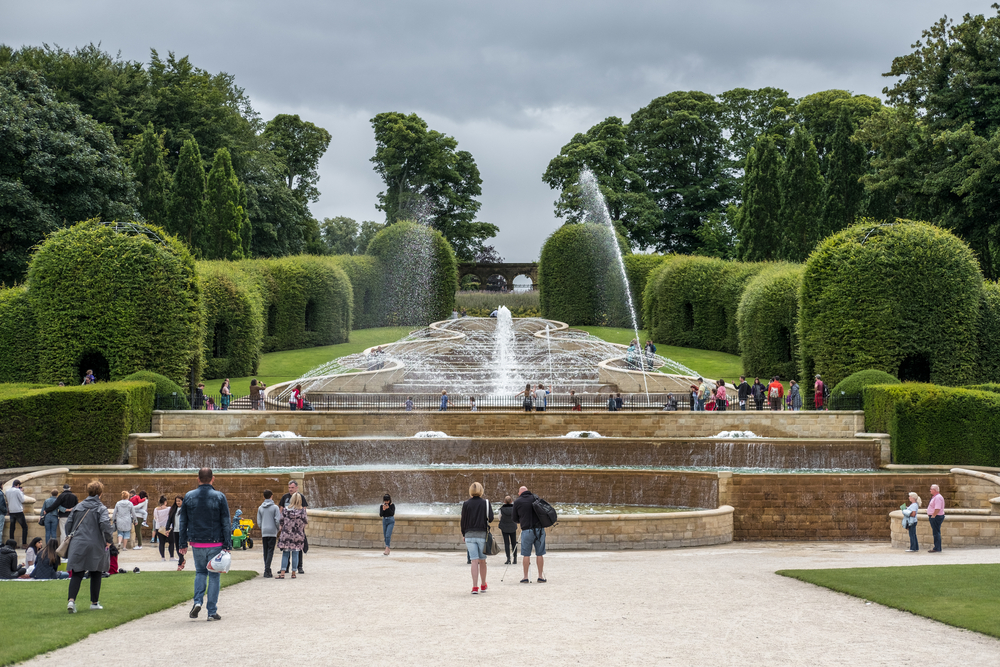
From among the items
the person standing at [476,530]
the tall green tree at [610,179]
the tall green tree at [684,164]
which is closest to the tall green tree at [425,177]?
the tall green tree at [610,179]

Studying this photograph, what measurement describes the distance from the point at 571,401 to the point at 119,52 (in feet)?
172

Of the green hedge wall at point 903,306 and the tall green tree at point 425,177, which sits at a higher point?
the tall green tree at point 425,177

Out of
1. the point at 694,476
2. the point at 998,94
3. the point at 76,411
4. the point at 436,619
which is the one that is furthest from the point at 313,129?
the point at 436,619

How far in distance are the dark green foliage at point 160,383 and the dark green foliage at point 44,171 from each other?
14356 mm

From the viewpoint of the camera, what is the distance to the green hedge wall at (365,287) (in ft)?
191

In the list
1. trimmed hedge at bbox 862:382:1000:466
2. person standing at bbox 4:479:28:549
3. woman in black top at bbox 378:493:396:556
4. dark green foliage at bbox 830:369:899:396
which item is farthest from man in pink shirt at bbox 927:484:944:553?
person standing at bbox 4:479:28:549

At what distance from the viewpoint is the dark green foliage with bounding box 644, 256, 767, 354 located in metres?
50.3

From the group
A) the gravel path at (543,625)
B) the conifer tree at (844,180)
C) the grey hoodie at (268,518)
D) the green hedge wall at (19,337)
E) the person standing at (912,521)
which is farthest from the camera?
the conifer tree at (844,180)

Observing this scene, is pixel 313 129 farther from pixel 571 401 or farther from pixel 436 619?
pixel 436 619

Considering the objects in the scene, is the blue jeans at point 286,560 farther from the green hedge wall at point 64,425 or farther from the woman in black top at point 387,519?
the green hedge wall at point 64,425

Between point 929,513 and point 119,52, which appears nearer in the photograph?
point 929,513

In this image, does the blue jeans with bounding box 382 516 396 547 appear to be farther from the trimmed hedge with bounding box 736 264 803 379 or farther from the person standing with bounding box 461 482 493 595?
the trimmed hedge with bounding box 736 264 803 379

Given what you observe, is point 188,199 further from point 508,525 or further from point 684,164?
point 508,525

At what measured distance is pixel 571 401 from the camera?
3303 centimetres
